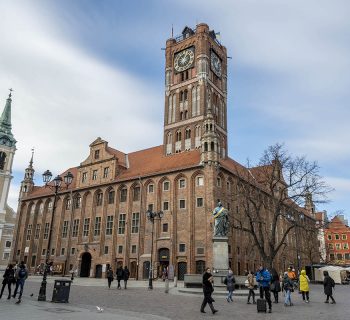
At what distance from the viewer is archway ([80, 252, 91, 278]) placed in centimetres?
4906

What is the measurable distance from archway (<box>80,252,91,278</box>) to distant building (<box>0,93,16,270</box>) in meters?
40.5

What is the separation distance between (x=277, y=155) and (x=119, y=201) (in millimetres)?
24503

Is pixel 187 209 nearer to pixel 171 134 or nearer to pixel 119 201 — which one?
pixel 119 201

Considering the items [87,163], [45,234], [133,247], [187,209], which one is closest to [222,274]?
[187,209]

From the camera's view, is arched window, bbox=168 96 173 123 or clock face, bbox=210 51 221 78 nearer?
arched window, bbox=168 96 173 123

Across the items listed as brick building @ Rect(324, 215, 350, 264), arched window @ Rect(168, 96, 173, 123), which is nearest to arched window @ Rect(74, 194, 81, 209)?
arched window @ Rect(168, 96, 173, 123)

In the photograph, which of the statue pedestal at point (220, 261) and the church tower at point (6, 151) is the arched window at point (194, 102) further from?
the church tower at point (6, 151)

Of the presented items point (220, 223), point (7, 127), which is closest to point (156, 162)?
point (220, 223)

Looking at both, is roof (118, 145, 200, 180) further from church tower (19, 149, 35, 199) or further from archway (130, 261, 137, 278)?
church tower (19, 149, 35, 199)

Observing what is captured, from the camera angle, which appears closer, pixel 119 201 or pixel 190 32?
pixel 119 201

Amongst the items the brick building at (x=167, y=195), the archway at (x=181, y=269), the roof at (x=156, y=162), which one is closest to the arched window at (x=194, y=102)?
the brick building at (x=167, y=195)

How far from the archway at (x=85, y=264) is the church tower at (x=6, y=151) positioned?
43.5m

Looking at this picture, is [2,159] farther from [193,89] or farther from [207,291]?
[207,291]

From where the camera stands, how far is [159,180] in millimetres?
45406
